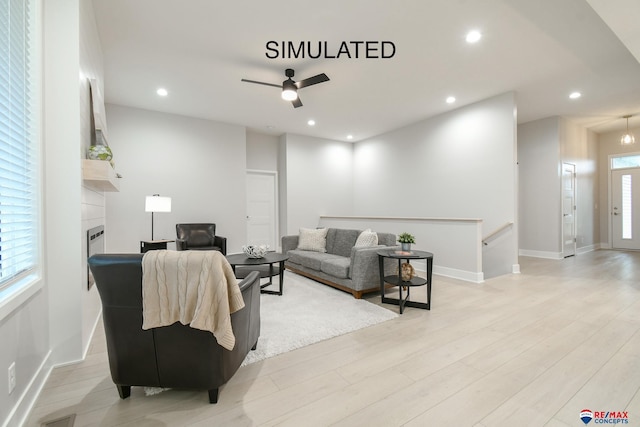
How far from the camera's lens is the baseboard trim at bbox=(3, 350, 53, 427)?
1448 mm

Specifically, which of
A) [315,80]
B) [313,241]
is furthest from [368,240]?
[315,80]

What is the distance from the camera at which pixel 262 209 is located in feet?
23.1

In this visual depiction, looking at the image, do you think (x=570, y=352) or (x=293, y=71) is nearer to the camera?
(x=570, y=352)

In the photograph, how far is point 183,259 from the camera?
145 cm

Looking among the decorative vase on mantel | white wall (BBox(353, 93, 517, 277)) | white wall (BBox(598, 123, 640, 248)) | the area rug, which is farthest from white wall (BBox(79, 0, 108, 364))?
white wall (BBox(598, 123, 640, 248))

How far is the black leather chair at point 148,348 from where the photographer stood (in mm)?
1513

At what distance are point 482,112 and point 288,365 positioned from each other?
199 inches

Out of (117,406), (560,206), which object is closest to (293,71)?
(117,406)

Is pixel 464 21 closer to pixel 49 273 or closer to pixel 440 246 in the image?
pixel 440 246

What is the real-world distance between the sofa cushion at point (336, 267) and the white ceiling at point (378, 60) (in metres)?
2.57

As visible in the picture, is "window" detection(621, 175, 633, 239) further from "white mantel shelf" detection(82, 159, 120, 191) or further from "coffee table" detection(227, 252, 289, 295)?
"white mantel shelf" detection(82, 159, 120, 191)

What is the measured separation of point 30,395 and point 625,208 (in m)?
10.7

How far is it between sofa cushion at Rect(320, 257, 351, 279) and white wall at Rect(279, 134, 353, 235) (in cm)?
295

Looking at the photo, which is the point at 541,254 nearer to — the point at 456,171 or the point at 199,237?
the point at 456,171
